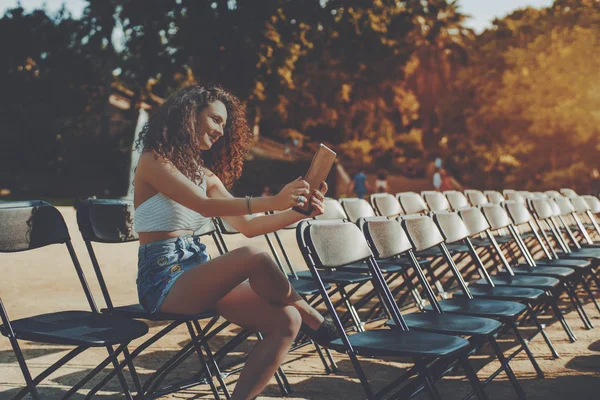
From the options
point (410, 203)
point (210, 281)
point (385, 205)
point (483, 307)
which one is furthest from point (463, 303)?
point (410, 203)

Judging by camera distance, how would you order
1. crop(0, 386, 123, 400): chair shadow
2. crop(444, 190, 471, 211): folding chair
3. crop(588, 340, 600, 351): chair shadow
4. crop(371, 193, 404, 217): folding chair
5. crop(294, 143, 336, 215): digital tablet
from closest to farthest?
crop(294, 143, 336, 215): digital tablet < crop(0, 386, 123, 400): chair shadow < crop(588, 340, 600, 351): chair shadow < crop(371, 193, 404, 217): folding chair < crop(444, 190, 471, 211): folding chair

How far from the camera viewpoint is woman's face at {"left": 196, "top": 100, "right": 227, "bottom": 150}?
3475 mm

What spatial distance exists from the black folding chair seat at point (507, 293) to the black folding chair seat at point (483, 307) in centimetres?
19

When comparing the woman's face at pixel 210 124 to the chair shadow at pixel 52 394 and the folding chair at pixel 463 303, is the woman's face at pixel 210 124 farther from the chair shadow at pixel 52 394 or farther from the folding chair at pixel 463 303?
the chair shadow at pixel 52 394

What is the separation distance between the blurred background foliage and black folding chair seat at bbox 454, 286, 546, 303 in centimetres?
1378

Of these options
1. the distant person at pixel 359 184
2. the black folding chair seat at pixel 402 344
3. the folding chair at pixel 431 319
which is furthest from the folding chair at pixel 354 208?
the distant person at pixel 359 184

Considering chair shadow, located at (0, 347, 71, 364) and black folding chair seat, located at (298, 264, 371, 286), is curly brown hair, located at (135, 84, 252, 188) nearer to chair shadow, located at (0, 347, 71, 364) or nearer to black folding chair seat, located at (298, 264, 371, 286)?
black folding chair seat, located at (298, 264, 371, 286)

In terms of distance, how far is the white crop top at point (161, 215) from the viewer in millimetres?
3287

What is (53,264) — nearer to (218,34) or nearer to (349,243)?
(349,243)

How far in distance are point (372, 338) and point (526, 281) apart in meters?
2.18

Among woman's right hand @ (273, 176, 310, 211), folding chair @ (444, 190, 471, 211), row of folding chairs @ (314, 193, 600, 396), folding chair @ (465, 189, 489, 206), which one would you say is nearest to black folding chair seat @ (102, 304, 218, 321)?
woman's right hand @ (273, 176, 310, 211)

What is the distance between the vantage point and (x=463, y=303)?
4270 mm

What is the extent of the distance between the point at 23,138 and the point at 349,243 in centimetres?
2766

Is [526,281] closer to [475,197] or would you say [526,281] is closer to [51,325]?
[51,325]
